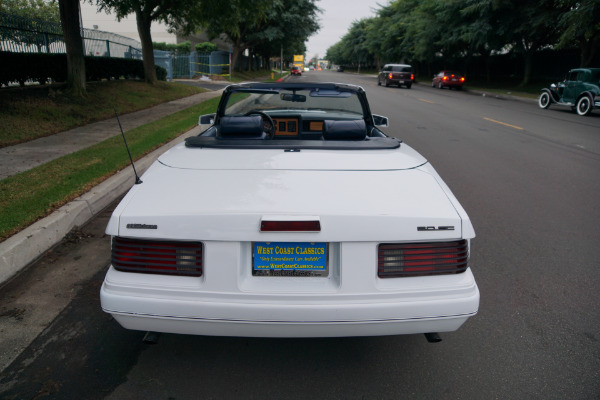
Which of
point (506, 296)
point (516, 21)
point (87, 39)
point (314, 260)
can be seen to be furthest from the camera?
point (516, 21)

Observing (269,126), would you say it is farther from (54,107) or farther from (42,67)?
(42,67)

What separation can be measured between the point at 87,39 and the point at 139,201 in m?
19.3

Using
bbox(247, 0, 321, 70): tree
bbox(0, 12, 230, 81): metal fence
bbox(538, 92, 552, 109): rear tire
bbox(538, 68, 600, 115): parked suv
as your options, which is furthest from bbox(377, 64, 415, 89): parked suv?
bbox(538, 68, 600, 115): parked suv

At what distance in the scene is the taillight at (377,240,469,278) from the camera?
7.75 feet

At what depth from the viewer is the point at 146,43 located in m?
19.5

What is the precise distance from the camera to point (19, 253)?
3.91 metres

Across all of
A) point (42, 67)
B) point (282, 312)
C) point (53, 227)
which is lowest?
point (53, 227)

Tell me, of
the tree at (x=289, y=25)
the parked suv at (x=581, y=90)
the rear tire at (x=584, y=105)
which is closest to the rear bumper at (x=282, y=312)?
the parked suv at (x=581, y=90)

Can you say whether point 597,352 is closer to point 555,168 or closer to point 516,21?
point 555,168

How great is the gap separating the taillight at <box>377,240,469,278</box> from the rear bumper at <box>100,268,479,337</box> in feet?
0.38

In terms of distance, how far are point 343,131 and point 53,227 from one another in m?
2.90

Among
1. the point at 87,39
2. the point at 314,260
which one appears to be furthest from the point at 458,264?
the point at 87,39

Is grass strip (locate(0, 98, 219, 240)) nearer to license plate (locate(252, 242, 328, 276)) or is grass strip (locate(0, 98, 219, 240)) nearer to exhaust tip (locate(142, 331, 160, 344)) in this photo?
exhaust tip (locate(142, 331, 160, 344))

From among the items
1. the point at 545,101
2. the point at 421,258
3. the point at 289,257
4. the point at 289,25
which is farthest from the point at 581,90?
the point at 289,25
